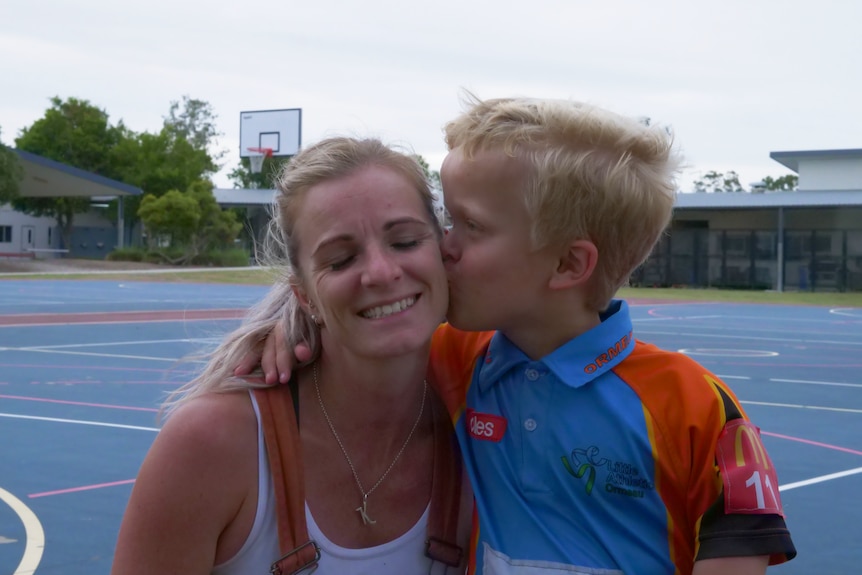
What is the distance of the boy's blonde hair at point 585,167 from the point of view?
87.3 inches

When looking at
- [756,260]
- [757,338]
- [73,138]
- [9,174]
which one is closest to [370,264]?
[757,338]

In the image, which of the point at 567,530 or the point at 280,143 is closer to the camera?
the point at 567,530

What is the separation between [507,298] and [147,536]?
0.91 meters

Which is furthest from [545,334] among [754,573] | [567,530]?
[754,573]

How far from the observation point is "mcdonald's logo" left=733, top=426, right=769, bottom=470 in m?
1.99

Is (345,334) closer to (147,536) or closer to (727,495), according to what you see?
(147,536)

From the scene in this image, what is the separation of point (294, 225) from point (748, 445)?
1048 mm

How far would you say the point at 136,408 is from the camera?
406 inches

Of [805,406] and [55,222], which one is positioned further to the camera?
[55,222]

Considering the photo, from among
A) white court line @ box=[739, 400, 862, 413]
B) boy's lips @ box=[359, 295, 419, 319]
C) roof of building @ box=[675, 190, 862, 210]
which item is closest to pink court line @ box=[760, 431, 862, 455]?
white court line @ box=[739, 400, 862, 413]

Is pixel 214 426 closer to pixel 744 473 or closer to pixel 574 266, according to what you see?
pixel 574 266

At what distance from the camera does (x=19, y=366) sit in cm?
1327

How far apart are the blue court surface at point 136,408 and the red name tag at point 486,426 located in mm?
823

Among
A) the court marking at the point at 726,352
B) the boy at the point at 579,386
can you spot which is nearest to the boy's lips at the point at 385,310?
the boy at the point at 579,386
